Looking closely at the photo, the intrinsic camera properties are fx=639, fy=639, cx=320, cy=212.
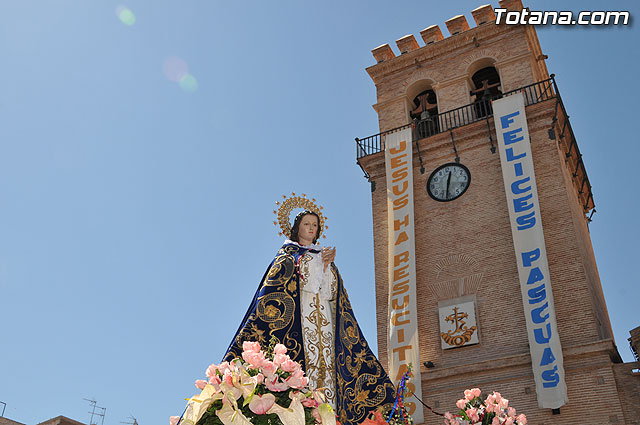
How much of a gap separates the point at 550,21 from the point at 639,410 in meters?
8.36

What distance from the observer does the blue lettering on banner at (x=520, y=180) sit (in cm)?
1457

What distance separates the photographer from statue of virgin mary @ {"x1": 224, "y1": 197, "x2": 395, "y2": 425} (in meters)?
7.27

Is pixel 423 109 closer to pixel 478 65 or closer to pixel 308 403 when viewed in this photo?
pixel 478 65

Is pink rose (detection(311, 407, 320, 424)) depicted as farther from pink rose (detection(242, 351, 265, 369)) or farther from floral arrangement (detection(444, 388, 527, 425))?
floral arrangement (detection(444, 388, 527, 425))

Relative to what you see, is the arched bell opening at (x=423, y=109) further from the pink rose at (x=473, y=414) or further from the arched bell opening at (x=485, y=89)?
the pink rose at (x=473, y=414)

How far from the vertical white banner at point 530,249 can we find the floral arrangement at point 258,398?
30.6 ft

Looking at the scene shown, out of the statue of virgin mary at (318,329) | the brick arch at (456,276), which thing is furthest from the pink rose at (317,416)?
the brick arch at (456,276)

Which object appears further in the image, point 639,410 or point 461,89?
point 461,89

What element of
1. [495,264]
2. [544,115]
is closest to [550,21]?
[544,115]

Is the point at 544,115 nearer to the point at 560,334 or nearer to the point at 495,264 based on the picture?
the point at 495,264

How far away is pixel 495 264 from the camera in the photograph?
1480 cm

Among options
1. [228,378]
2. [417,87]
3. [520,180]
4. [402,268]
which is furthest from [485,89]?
[228,378]

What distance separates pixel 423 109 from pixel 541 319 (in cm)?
804

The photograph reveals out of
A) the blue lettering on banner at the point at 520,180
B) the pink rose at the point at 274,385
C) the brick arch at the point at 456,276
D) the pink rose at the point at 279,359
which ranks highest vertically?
the blue lettering on banner at the point at 520,180
